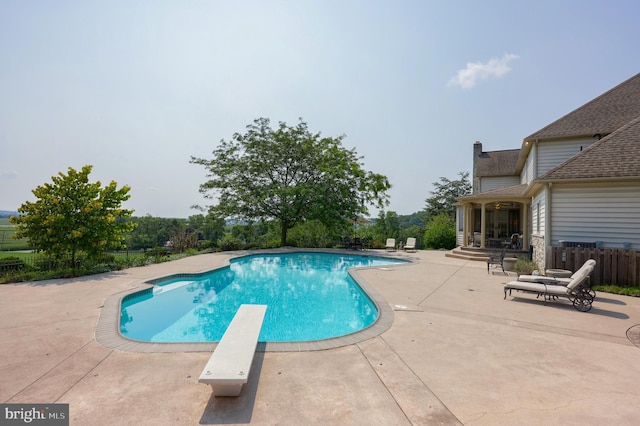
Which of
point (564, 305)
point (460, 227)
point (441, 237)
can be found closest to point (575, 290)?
point (564, 305)

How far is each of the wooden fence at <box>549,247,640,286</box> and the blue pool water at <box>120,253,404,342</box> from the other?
6.33 metres

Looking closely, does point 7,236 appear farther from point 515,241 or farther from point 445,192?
point 445,192

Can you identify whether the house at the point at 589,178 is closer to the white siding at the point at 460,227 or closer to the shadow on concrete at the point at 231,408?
the white siding at the point at 460,227

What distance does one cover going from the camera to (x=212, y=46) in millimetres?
10695

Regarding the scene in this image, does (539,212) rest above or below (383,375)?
above

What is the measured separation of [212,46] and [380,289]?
10.1 m

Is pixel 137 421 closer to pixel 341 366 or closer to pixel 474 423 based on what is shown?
pixel 341 366

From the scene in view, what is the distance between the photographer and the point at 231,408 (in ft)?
9.87

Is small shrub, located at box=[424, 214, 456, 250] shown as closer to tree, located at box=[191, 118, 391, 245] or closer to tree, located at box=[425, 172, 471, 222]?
tree, located at box=[191, 118, 391, 245]

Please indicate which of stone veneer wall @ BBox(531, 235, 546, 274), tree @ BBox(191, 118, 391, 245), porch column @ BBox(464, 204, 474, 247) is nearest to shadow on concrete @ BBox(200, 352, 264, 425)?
stone veneer wall @ BBox(531, 235, 546, 274)

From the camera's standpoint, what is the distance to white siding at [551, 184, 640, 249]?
8.90 metres

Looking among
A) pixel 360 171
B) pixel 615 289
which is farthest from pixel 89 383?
pixel 360 171

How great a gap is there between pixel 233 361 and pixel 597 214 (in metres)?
11.4

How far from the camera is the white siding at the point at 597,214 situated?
8.90 metres
